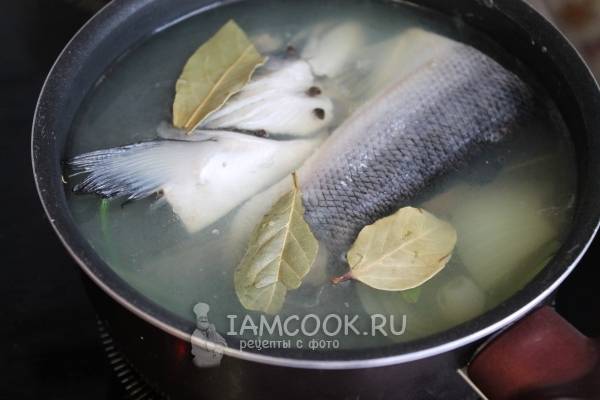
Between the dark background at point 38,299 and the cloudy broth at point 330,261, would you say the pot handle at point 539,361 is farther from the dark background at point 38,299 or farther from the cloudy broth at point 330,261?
the dark background at point 38,299

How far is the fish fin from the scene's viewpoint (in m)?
1.02

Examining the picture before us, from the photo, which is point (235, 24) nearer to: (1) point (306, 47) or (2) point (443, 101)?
(1) point (306, 47)

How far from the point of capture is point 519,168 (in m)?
1.09

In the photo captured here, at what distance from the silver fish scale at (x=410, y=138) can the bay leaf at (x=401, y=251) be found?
0.10 feet

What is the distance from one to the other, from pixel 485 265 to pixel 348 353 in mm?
326

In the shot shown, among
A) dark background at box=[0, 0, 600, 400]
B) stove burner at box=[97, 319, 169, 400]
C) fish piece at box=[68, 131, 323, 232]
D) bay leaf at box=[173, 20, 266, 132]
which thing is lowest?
stove burner at box=[97, 319, 169, 400]

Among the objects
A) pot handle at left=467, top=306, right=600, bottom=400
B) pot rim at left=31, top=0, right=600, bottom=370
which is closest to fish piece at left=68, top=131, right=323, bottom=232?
pot rim at left=31, top=0, right=600, bottom=370

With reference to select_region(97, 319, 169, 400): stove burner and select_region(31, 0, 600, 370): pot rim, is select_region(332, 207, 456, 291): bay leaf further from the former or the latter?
select_region(97, 319, 169, 400): stove burner

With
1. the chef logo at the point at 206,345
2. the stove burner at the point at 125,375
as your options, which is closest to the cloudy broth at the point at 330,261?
the chef logo at the point at 206,345

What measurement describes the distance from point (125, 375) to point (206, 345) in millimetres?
431

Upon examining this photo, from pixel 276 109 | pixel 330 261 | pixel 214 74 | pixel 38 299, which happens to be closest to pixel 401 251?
pixel 330 261

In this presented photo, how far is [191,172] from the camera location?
1.03 meters

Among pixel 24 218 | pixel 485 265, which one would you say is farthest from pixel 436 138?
pixel 24 218

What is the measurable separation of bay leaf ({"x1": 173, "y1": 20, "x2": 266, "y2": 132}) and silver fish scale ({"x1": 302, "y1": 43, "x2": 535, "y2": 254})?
0.18 metres
